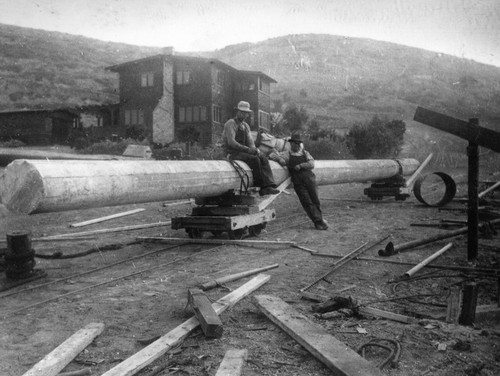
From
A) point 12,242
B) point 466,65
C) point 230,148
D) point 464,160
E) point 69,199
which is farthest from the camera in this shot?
point 466,65

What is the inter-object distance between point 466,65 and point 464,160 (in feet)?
257

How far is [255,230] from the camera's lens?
27.0 ft

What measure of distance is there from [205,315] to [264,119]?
35347 mm

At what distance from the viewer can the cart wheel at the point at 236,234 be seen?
24.5 feet

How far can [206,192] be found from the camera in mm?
7250

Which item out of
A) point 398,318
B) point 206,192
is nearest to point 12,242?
point 206,192

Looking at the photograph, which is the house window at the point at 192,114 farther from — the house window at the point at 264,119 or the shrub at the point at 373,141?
the shrub at the point at 373,141

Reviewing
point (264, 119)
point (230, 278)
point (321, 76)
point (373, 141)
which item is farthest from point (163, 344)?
point (321, 76)

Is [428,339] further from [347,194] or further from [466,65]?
[466,65]

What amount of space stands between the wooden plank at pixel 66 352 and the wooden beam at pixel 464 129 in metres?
4.49

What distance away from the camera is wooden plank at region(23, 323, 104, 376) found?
288 centimetres

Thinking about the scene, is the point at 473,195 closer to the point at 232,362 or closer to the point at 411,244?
the point at 411,244

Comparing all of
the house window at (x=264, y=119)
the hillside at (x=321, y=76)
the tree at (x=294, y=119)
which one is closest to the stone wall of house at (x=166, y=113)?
the house window at (x=264, y=119)

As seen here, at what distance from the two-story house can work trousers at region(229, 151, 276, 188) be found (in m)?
24.3
